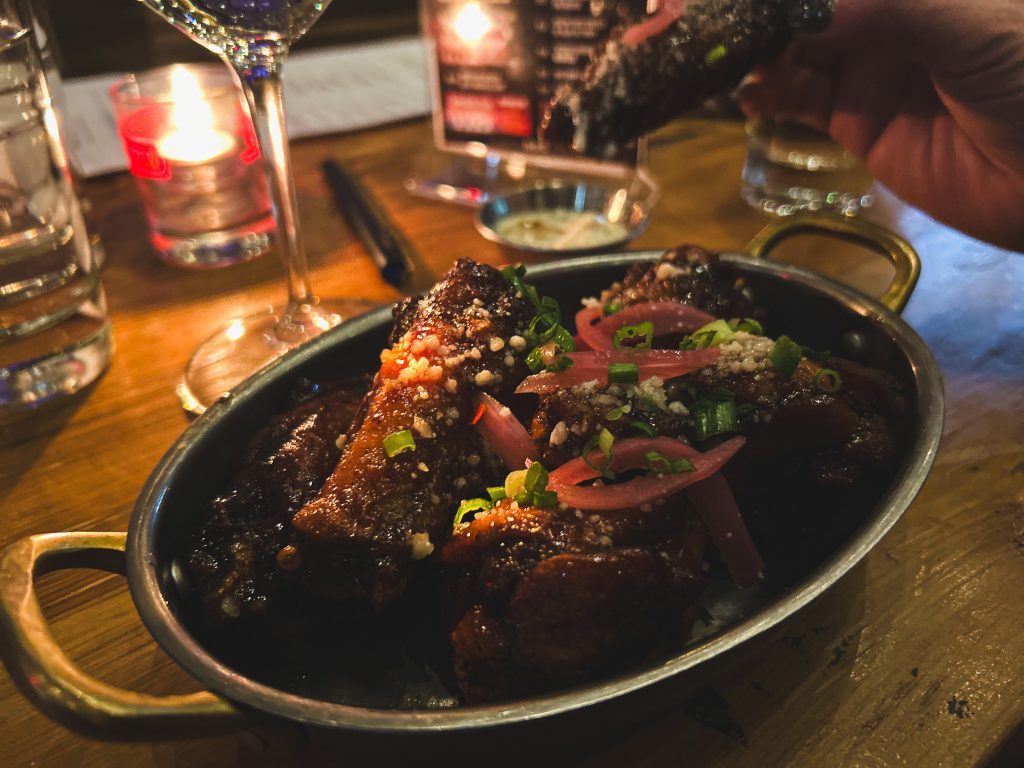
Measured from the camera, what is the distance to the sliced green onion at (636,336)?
3.67ft

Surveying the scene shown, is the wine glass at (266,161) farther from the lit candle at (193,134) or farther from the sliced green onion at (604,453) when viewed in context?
the sliced green onion at (604,453)

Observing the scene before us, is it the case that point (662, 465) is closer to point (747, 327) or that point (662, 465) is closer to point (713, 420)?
point (713, 420)

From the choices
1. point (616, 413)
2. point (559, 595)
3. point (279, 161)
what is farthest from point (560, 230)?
point (559, 595)

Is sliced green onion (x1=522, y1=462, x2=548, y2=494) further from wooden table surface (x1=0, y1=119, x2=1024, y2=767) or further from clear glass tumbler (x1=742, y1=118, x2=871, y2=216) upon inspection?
clear glass tumbler (x1=742, y1=118, x2=871, y2=216)

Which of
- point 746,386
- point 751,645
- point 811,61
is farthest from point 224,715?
point 811,61

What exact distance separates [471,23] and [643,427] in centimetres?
173

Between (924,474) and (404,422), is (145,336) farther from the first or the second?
(924,474)

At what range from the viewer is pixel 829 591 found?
2.65 feet

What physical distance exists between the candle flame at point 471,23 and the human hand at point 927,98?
2.55 feet

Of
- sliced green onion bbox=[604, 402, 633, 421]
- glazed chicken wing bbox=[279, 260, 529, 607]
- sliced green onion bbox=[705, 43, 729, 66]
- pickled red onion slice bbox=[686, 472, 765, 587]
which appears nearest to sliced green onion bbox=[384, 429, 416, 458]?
glazed chicken wing bbox=[279, 260, 529, 607]

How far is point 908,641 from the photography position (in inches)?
39.8

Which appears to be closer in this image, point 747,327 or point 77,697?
point 77,697

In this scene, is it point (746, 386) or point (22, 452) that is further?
point (22, 452)

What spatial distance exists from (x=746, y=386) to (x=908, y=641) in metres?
0.38
